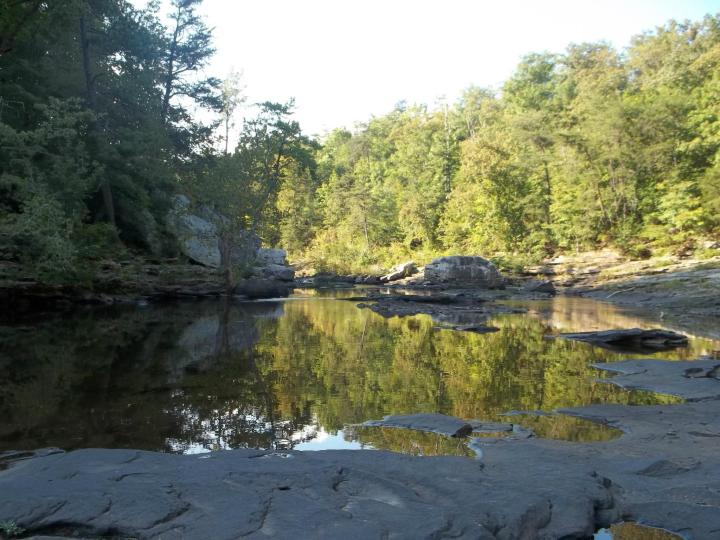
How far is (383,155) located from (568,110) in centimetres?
3089

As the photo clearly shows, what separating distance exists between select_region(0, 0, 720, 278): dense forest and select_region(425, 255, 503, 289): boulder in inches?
269

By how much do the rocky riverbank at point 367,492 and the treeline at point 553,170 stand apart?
31.4 m

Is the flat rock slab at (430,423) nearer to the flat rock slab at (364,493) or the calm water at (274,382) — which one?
the calm water at (274,382)

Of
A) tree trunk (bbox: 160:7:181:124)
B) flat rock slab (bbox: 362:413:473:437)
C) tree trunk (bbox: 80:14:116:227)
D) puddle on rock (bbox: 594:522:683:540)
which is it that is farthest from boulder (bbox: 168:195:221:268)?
puddle on rock (bbox: 594:522:683:540)

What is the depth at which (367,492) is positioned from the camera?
330 cm

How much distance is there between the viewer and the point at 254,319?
15828mm

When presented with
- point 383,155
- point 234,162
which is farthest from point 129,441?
point 383,155

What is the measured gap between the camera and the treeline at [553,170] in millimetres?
34750

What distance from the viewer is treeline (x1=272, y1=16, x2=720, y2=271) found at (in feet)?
114

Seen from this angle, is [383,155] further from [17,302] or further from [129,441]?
[129,441]

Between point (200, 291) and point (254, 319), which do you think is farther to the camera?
point (200, 291)

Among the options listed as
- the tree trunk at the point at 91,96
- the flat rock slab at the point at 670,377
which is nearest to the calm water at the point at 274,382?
the flat rock slab at the point at 670,377

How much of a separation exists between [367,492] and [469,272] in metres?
29.8

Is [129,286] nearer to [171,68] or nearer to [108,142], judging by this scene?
[108,142]
